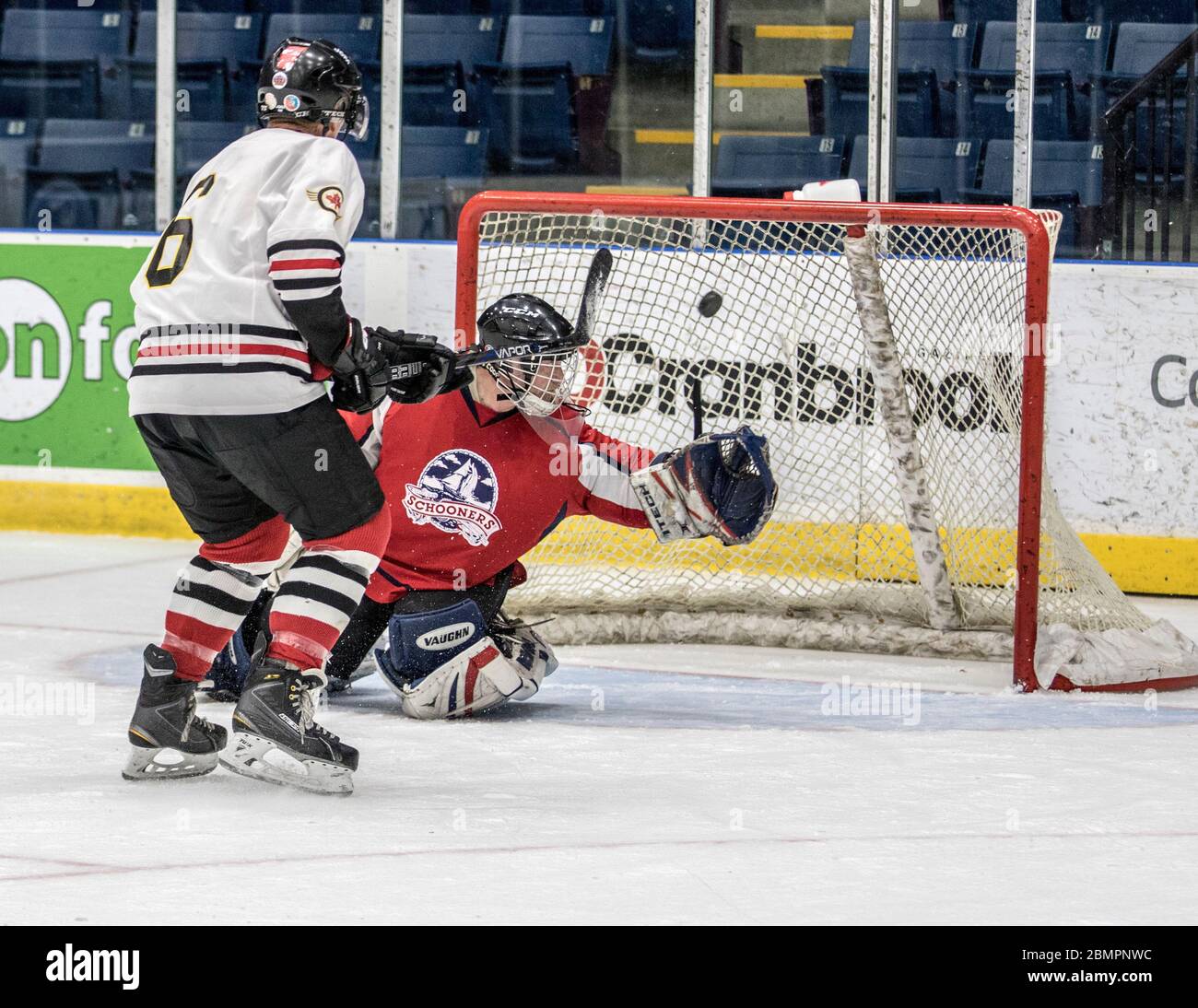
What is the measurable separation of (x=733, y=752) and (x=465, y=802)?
61 cm

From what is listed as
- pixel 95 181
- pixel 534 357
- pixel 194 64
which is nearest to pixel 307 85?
pixel 534 357

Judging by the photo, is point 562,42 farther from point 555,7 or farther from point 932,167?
point 932,167

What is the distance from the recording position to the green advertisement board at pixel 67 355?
6094mm

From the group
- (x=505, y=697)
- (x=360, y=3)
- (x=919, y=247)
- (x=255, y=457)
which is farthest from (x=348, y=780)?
(x=360, y=3)

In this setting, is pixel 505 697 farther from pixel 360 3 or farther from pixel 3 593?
pixel 360 3

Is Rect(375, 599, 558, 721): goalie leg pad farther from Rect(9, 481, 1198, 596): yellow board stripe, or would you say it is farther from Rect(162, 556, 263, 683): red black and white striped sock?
Rect(9, 481, 1198, 596): yellow board stripe

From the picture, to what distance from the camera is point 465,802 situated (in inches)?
112

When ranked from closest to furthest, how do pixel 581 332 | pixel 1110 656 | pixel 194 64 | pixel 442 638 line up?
pixel 581 332 → pixel 442 638 → pixel 1110 656 → pixel 194 64

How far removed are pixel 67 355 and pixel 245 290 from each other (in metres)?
3.59

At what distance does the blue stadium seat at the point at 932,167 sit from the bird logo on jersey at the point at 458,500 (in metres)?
2.56

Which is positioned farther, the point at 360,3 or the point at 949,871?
the point at 360,3

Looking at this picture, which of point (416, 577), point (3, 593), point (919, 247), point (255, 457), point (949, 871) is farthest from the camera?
point (3, 593)

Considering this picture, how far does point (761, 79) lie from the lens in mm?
5777
